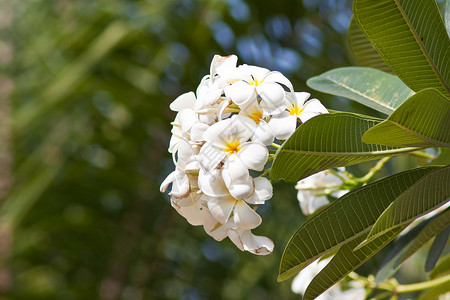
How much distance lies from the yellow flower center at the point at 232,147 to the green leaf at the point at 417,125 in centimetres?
11

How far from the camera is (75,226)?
2242 mm

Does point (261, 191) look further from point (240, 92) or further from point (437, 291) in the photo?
point (437, 291)

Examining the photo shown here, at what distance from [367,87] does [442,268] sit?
1.29ft

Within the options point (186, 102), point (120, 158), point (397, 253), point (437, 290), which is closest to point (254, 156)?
point (186, 102)

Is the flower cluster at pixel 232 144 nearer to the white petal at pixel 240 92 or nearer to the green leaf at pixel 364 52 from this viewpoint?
the white petal at pixel 240 92

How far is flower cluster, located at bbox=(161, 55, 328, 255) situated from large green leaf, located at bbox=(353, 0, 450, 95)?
8 centimetres

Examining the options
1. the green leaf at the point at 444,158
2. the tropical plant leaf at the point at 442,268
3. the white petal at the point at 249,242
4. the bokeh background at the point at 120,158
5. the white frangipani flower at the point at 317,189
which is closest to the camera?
the white petal at the point at 249,242

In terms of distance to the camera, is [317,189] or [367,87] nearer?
[367,87]

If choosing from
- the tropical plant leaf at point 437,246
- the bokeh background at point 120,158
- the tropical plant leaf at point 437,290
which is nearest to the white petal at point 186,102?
the tropical plant leaf at point 437,246

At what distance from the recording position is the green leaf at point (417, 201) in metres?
0.45

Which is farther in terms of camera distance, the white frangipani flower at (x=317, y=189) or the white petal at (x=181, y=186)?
the white frangipani flower at (x=317, y=189)

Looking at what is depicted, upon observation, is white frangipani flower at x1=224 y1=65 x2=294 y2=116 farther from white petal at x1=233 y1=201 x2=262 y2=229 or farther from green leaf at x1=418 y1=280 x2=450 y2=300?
green leaf at x1=418 y1=280 x2=450 y2=300

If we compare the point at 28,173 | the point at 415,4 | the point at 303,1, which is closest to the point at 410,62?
the point at 415,4

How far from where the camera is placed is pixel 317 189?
73 cm
